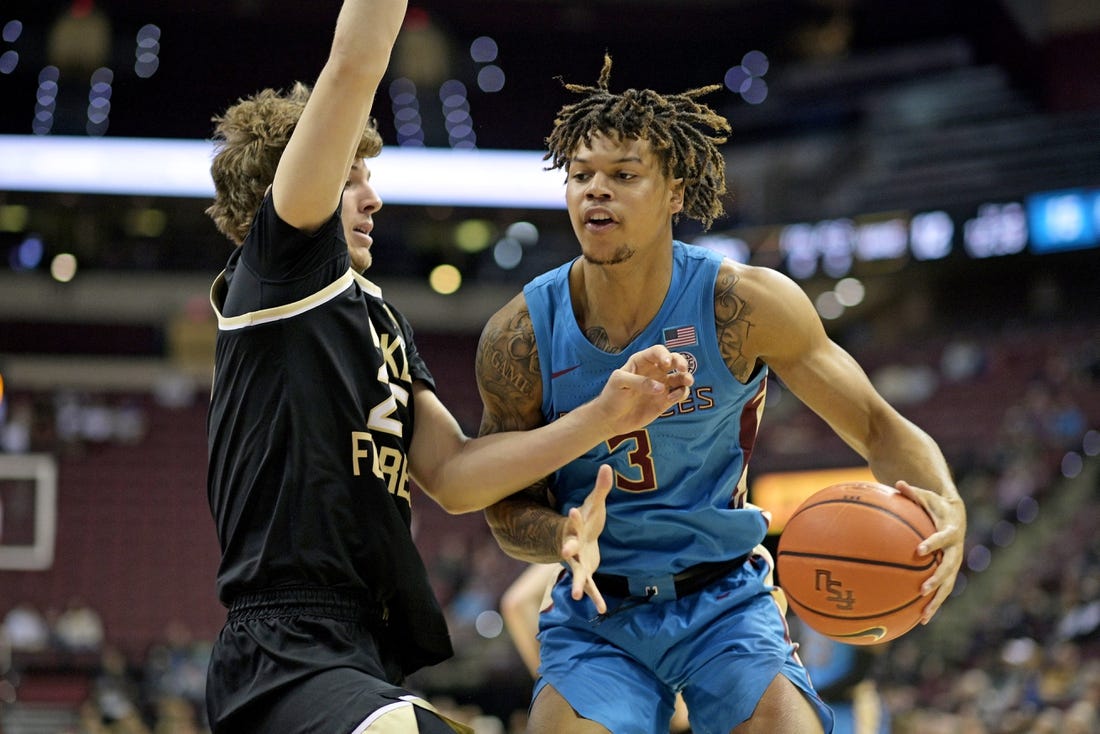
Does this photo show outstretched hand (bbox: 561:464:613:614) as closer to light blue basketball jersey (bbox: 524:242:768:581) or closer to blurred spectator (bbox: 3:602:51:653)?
light blue basketball jersey (bbox: 524:242:768:581)

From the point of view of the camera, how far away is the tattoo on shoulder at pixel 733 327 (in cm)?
374

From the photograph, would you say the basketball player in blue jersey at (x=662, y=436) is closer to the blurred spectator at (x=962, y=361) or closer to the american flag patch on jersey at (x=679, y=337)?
the american flag patch on jersey at (x=679, y=337)

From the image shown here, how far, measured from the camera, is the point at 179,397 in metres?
24.3

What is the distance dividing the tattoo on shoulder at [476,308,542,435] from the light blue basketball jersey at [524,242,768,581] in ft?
0.12

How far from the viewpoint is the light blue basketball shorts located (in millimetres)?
3537

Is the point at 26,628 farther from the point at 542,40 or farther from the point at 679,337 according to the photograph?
the point at 679,337

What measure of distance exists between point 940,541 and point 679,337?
924 millimetres

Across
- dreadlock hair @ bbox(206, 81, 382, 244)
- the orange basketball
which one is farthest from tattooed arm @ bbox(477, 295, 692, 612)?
dreadlock hair @ bbox(206, 81, 382, 244)

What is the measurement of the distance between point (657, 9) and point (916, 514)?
74.1 ft

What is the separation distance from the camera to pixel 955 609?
16.4 metres

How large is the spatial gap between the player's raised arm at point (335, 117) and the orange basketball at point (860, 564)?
65.2 inches

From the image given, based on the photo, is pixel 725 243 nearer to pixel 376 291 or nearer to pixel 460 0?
pixel 460 0

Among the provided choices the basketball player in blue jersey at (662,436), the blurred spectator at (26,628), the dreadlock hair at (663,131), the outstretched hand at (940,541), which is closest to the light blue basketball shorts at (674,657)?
the basketball player in blue jersey at (662,436)

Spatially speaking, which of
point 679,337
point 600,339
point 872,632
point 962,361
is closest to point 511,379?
point 600,339
